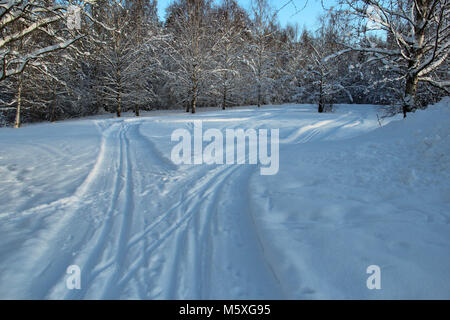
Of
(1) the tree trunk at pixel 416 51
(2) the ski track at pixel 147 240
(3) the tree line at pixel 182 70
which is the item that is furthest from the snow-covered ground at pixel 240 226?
(3) the tree line at pixel 182 70

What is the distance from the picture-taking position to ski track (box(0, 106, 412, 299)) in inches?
81.2

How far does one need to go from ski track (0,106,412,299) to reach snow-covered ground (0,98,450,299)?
0.01 metres

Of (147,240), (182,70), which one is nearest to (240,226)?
(147,240)

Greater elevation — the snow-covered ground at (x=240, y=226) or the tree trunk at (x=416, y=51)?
the tree trunk at (x=416, y=51)

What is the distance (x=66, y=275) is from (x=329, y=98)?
21774 millimetres

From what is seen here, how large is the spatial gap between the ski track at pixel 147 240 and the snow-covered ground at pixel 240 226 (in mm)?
15

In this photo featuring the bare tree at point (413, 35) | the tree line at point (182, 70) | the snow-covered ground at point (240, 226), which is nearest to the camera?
the snow-covered ground at point (240, 226)

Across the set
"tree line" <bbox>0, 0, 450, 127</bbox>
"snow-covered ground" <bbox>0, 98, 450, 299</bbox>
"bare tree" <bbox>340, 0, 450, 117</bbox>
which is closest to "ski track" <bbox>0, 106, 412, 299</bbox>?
"snow-covered ground" <bbox>0, 98, 450, 299</bbox>

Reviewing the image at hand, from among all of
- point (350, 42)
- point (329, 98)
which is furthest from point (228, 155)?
point (329, 98)

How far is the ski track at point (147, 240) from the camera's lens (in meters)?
2.06

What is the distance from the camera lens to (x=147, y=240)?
8.98 ft

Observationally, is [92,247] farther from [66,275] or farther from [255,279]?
[255,279]

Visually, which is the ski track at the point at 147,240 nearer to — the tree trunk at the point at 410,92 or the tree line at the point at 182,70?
the tree trunk at the point at 410,92

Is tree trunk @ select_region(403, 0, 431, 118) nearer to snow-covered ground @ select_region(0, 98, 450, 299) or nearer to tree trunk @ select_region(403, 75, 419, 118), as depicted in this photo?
tree trunk @ select_region(403, 75, 419, 118)
